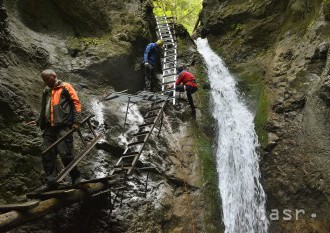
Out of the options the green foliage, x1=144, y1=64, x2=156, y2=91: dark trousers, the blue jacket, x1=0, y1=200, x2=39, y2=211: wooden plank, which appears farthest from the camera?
the green foliage

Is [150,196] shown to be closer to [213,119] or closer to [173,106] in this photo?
[173,106]

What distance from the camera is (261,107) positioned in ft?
39.8

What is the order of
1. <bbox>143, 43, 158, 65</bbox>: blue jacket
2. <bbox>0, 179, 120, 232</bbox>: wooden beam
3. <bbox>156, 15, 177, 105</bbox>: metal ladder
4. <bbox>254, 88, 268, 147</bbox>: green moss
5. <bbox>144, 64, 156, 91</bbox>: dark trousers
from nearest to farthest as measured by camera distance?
<bbox>0, 179, 120, 232</bbox>: wooden beam < <bbox>254, 88, 268, 147</bbox>: green moss < <bbox>144, 64, 156, 91</bbox>: dark trousers < <bbox>143, 43, 158, 65</bbox>: blue jacket < <bbox>156, 15, 177, 105</bbox>: metal ladder

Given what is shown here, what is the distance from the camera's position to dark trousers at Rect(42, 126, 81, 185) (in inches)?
230

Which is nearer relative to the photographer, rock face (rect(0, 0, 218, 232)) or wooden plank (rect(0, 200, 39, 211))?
wooden plank (rect(0, 200, 39, 211))

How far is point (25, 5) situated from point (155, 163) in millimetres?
7081

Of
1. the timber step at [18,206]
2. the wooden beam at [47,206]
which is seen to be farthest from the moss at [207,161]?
the timber step at [18,206]

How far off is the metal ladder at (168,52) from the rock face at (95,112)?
97 cm

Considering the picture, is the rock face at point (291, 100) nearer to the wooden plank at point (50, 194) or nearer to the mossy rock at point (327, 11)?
the mossy rock at point (327, 11)

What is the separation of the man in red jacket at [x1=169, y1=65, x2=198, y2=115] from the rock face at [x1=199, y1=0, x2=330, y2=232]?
2749 mm

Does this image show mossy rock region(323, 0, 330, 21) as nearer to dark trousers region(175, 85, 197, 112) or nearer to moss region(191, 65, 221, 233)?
moss region(191, 65, 221, 233)

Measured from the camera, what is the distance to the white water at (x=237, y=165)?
30.8 ft

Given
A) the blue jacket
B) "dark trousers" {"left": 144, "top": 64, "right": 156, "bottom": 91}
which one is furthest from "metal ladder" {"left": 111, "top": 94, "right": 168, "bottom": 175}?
the blue jacket

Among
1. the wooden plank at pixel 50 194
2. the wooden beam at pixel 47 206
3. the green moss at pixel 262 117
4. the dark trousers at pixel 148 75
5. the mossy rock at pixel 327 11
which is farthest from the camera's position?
the dark trousers at pixel 148 75
